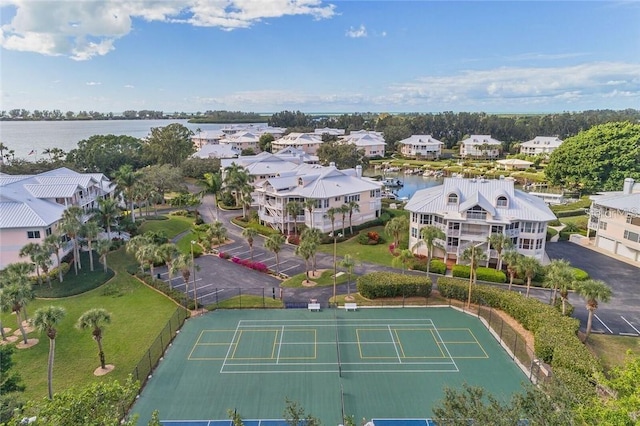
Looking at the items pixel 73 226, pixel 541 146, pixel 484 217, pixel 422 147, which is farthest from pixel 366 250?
pixel 541 146

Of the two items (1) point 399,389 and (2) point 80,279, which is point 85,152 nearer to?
(2) point 80,279

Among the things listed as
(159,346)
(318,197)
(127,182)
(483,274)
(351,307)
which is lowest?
(159,346)

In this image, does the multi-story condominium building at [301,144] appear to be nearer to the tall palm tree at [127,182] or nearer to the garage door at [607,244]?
the tall palm tree at [127,182]

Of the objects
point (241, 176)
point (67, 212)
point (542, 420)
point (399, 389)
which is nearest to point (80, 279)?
point (67, 212)

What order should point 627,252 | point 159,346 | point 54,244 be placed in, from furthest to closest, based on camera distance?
point 627,252
point 54,244
point 159,346

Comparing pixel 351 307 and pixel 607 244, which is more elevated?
pixel 607 244

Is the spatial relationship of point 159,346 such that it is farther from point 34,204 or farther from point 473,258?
point 34,204

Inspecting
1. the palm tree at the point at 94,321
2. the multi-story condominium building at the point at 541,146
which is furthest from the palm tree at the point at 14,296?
the multi-story condominium building at the point at 541,146

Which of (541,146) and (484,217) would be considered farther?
(541,146)

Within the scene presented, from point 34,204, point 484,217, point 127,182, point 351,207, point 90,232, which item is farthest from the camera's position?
point 127,182
